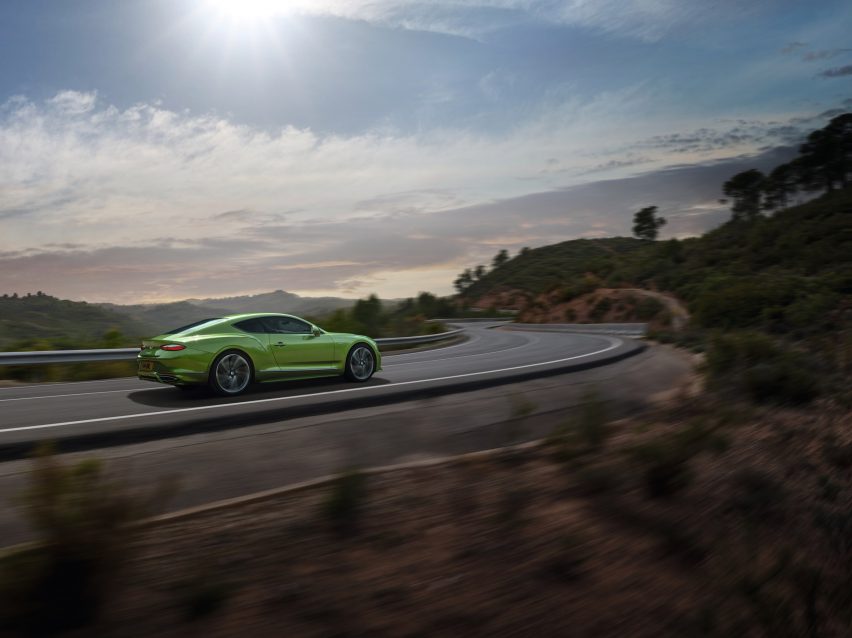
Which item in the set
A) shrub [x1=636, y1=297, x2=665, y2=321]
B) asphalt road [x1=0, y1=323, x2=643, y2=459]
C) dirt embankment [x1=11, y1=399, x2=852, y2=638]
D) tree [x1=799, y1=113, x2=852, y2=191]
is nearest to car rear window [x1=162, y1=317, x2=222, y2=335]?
asphalt road [x1=0, y1=323, x2=643, y2=459]

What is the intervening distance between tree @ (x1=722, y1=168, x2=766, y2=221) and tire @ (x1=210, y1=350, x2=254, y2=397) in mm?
83791

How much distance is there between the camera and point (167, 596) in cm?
303

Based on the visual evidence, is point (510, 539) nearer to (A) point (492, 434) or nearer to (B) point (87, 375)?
(A) point (492, 434)

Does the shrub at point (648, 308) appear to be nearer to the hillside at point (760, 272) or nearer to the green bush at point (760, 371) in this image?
the hillside at point (760, 272)

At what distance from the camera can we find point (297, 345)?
10.3 m

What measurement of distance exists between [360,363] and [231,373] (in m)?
2.71

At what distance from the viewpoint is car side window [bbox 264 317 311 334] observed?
10141 mm

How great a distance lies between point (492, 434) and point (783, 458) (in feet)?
9.59

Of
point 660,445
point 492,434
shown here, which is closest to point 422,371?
point 492,434

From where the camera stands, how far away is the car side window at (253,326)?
971 cm

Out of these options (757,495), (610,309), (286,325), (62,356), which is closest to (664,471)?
(757,495)

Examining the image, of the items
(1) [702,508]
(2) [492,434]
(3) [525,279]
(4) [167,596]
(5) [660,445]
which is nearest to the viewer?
(4) [167,596]

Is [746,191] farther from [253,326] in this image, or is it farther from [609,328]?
[253,326]

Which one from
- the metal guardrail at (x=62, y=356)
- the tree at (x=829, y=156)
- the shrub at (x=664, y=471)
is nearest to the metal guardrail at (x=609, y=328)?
the metal guardrail at (x=62, y=356)
